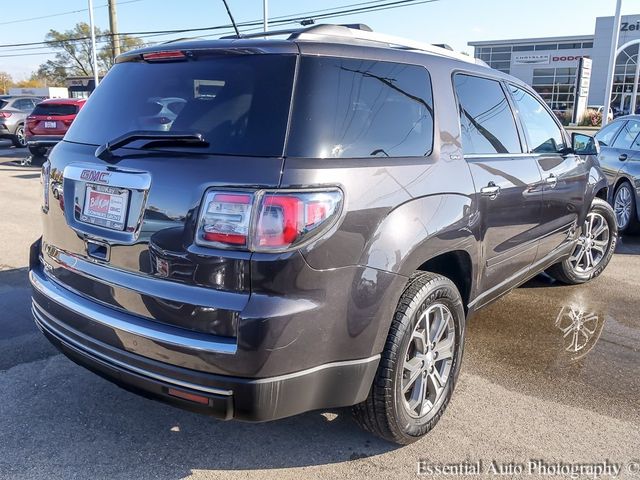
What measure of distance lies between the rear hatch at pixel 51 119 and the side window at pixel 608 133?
1276 cm

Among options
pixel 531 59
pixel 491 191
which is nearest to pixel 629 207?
pixel 491 191

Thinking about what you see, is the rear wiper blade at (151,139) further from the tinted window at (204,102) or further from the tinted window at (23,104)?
the tinted window at (23,104)

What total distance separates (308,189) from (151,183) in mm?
652

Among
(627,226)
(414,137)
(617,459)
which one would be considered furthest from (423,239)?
(627,226)

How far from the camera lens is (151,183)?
222 centimetres

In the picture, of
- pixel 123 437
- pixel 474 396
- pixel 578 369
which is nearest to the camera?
pixel 123 437

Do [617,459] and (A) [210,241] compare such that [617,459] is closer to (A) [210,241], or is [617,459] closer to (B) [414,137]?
(B) [414,137]

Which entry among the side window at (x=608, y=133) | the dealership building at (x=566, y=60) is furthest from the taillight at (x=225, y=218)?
the dealership building at (x=566, y=60)

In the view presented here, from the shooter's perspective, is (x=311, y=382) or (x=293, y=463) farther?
(x=293, y=463)

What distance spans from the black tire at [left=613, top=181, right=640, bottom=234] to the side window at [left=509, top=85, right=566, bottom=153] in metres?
3.32

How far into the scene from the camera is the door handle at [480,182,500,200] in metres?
3.10

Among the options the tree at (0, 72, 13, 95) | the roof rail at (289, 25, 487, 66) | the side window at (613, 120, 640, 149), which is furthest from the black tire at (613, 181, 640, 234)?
the tree at (0, 72, 13, 95)

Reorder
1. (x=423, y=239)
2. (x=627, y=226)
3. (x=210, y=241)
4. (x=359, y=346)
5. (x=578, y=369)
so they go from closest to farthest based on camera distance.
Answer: (x=210, y=241)
(x=359, y=346)
(x=423, y=239)
(x=578, y=369)
(x=627, y=226)

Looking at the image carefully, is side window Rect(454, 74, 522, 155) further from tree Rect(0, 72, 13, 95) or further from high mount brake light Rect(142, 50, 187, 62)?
tree Rect(0, 72, 13, 95)
